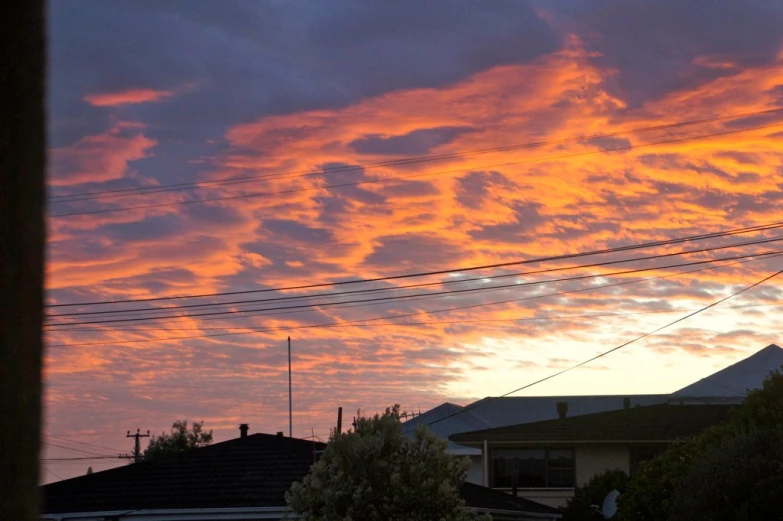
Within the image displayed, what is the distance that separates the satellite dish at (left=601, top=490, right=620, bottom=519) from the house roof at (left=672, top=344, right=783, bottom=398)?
34.7m

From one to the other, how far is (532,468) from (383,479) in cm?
2707

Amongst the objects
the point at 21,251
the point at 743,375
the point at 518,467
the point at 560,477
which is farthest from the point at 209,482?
the point at 743,375

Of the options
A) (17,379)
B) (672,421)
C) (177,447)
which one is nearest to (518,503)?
(672,421)

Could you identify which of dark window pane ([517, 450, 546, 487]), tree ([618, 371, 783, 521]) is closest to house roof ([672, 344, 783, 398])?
dark window pane ([517, 450, 546, 487])

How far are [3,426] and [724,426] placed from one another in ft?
70.6

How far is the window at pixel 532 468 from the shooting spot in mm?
45188

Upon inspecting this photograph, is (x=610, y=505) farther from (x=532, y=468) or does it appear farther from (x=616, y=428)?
(x=532, y=468)

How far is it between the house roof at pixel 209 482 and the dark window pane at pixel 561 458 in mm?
11568

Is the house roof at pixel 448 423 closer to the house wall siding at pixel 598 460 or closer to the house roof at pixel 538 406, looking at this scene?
the house roof at pixel 538 406

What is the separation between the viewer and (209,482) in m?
29.3

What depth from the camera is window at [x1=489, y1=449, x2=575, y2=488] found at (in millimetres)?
45188

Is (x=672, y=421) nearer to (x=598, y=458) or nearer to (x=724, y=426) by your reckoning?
(x=598, y=458)

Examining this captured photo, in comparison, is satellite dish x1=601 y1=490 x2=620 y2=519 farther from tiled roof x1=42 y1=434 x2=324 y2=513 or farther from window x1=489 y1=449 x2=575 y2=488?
window x1=489 y1=449 x2=575 y2=488

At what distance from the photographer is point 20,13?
4.52 m
